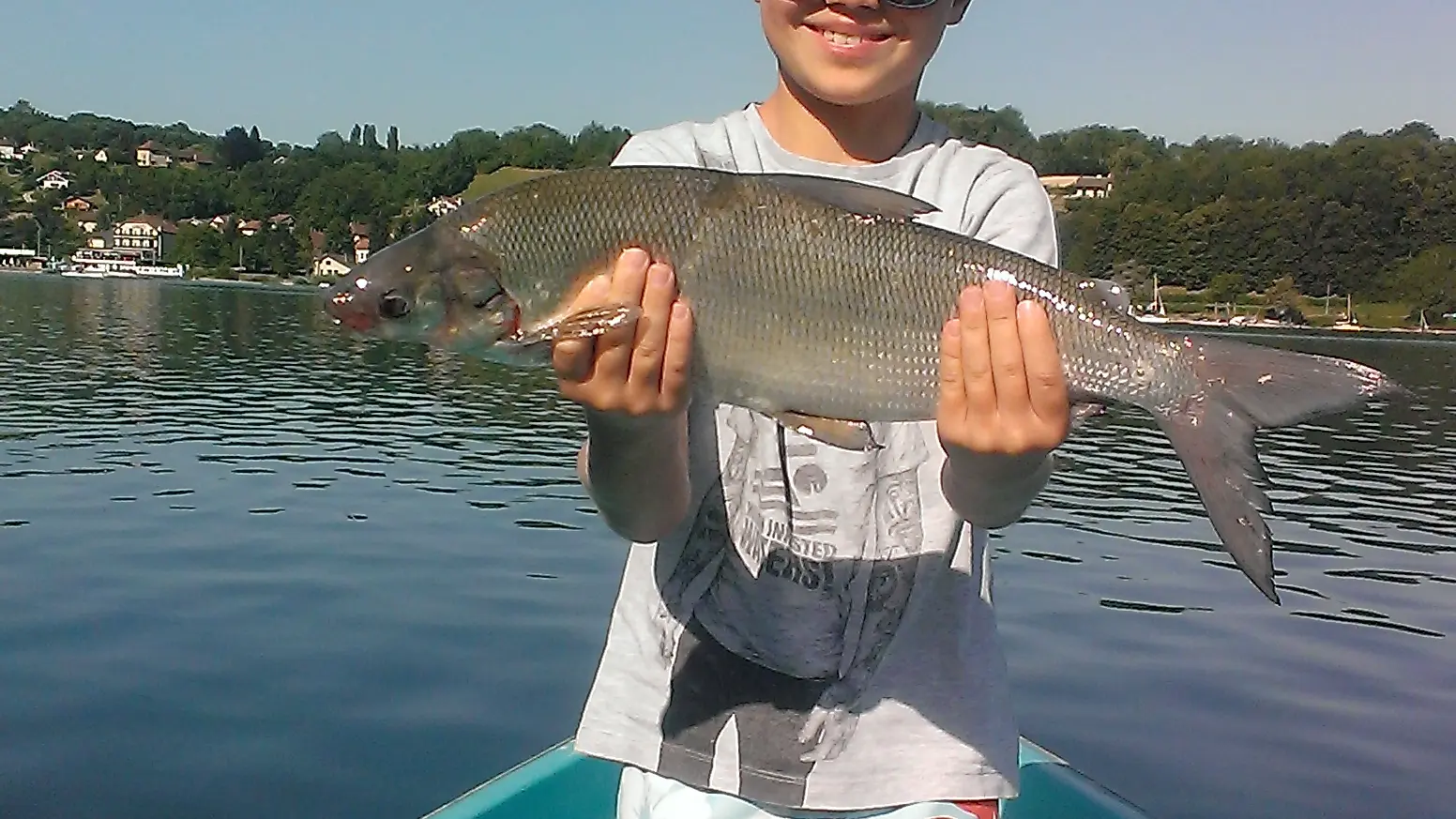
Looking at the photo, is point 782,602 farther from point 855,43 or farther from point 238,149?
point 238,149

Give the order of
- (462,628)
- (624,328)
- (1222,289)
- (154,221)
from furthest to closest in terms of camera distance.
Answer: (154,221) < (1222,289) < (462,628) < (624,328)

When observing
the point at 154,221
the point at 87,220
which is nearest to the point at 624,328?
the point at 154,221

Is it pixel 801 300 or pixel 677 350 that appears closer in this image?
pixel 677 350

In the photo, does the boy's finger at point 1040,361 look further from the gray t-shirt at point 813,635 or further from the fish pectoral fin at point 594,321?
the fish pectoral fin at point 594,321

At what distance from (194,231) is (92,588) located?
14095 centimetres

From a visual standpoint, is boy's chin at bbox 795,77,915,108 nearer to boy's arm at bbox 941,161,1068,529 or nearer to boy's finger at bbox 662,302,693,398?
boy's arm at bbox 941,161,1068,529

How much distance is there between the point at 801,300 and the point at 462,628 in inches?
352

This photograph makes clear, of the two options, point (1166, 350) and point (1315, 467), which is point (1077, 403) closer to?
point (1166, 350)

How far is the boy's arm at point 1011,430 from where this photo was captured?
8.02ft

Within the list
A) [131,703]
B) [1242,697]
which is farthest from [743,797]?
[1242,697]

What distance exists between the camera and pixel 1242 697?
10469mm

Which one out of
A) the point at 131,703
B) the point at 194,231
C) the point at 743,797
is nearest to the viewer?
the point at 743,797

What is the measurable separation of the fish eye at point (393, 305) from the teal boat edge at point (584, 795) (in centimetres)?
224

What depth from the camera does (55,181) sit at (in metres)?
166
